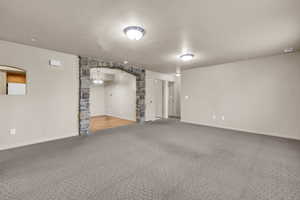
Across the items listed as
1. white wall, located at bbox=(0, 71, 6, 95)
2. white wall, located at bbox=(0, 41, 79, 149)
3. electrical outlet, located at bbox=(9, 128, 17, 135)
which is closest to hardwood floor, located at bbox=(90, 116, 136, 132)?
white wall, located at bbox=(0, 41, 79, 149)

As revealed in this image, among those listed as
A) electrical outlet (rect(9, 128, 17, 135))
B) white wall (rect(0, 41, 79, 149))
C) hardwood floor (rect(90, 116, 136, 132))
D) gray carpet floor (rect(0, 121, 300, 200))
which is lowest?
gray carpet floor (rect(0, 121, 300, 200))

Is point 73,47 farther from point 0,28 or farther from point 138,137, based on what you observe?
point 138,137

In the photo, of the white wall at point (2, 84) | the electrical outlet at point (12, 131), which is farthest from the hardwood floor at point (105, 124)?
the white wall at point (2, 84)

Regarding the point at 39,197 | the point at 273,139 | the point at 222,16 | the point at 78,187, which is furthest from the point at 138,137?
the point at 273,139

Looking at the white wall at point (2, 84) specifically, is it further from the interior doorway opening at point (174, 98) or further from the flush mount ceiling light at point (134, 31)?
the interior doorway opening at point (174, 98)

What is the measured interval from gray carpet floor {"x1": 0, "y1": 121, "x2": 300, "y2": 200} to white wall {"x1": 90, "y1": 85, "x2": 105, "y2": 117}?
4.74m

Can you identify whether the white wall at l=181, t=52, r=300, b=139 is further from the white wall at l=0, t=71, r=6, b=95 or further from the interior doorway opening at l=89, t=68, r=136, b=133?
the white wall at l=0, t=71, r=6, b=95

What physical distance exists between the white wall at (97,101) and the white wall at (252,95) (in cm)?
569

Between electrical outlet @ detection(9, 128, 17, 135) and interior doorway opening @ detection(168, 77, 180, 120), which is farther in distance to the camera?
interior doorway opening @ detection(168, 77, 180, 120)

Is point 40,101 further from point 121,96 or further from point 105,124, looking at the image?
point 121,96

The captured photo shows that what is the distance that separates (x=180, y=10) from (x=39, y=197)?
3196mm

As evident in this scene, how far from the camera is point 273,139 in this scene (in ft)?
12.9

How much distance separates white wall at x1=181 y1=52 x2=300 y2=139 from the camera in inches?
156

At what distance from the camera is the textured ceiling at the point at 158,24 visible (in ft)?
6.17
